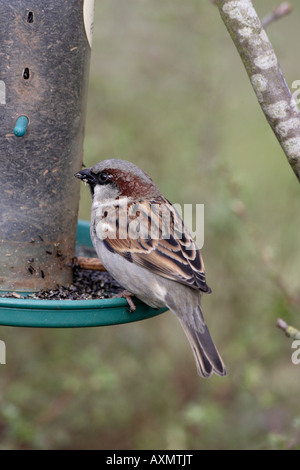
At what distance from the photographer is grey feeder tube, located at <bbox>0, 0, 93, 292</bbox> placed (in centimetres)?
420

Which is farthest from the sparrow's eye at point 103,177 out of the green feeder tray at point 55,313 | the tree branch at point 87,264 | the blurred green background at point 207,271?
the blurred green background at point 207,271

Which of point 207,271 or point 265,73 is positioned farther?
point 207,271

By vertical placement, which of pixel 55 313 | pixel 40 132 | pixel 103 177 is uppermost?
pixel 40 132

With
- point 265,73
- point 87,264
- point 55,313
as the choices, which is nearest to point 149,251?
point 87,264

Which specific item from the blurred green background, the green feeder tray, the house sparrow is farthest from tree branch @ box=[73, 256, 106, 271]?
the blurred green background

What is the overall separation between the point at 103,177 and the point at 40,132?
0.59 meters

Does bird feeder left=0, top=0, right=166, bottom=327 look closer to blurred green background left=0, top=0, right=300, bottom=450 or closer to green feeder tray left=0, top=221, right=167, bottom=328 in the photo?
green feeder tray left=0, top=221, right=167, bottom=328

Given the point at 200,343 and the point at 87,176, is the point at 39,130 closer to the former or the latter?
the point at 87,176

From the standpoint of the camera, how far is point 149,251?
4.38m

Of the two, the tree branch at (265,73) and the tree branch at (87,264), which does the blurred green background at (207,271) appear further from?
A: the tree branch at (265,73)

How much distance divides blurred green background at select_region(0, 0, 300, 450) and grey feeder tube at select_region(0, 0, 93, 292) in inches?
65.4

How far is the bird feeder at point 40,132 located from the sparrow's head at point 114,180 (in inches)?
6.4
